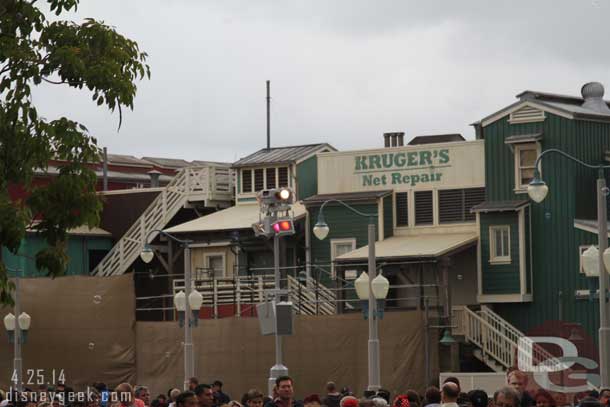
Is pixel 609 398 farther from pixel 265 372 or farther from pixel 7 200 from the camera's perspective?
pixel 265 372

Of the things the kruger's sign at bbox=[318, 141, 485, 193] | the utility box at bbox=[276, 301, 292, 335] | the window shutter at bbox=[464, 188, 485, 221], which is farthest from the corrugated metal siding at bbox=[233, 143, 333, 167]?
the utility box at bbox=[276, 301, 292, 335]

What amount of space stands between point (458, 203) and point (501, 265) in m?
→ 3.27

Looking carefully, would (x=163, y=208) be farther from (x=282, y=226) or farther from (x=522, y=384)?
(x=522, y=384)

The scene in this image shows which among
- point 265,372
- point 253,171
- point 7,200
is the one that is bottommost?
point 265,372

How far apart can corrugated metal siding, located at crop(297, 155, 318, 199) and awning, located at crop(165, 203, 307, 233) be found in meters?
0.50

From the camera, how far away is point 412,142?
56812mm

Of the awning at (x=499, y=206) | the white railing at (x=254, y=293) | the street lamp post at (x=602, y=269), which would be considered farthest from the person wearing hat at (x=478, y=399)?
the white railing at (x=254, y=293)

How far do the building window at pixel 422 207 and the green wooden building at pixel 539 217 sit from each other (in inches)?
108

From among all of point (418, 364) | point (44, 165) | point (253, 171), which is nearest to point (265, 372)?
point (418, 364)

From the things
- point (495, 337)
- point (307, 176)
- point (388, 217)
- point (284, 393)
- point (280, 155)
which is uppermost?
point (280, 155)

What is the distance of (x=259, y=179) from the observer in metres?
57.4

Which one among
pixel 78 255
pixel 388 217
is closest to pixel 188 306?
pixel 388 217

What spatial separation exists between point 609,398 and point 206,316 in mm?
32039

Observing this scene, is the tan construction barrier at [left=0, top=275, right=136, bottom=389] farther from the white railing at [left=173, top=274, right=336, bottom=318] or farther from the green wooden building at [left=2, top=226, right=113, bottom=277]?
the green wooden building at [left=2, top=226, right=113, bottom=277]
